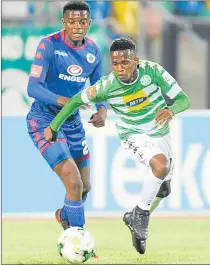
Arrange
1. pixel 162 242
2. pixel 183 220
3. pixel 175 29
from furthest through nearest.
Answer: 1. pixel 175 29
2. pixel 183 220
3. pixel 162 242

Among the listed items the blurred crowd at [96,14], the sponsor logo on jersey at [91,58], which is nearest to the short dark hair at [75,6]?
the sponsor logo on jersey at [91,58]

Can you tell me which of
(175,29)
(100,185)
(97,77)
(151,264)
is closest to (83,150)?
(97,77)

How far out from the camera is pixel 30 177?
13.4 meters

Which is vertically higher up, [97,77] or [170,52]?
[97,77]

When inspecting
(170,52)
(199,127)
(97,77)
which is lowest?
(170,52)

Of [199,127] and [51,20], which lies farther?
[51,20]

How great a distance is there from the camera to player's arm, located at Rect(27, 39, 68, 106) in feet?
33.9

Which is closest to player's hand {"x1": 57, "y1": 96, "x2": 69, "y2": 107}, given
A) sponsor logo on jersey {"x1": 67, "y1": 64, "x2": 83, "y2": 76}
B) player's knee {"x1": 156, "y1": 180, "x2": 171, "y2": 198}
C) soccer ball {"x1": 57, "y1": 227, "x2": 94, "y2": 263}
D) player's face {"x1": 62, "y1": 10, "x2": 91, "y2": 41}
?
sponsor logo on jersey {"x1": 67, "y1": 64, "x2": 83, "y2": 76}

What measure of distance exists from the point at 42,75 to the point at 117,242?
2.14m

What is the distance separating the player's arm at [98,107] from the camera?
1040cm

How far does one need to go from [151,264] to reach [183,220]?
3.13 meters

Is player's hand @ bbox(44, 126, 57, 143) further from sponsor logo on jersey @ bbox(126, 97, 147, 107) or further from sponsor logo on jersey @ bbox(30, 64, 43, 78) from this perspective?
sponsor logo on jersey @ bbox(126, 97, 147, 107)

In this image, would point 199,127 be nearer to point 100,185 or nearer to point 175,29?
point 100,185

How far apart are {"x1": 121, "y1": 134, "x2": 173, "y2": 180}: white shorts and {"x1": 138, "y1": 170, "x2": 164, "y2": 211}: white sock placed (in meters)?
0.13
